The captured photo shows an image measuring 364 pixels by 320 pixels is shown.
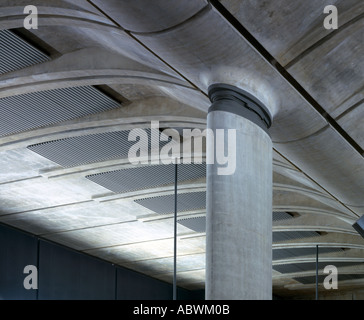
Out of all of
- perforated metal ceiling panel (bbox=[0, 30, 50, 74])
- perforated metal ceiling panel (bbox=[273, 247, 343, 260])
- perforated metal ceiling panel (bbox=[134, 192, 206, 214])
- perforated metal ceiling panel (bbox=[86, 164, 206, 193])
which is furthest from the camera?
perforated metal ceiling panel (bbox=[273, 247, 343, 260])

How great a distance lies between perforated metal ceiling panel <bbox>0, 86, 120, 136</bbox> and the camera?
58.0 ft

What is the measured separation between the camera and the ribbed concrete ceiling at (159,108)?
456 inches

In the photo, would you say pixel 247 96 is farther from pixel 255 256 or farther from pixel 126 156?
pixel 126 156

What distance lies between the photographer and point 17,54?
625 inches

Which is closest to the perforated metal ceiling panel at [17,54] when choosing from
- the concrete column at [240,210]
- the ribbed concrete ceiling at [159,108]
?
the ribbed concrete ceiling at [159,108]

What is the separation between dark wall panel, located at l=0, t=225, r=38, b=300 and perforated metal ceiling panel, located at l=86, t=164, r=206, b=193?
567 centimetres

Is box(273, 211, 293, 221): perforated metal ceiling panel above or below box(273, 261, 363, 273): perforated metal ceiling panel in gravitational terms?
above

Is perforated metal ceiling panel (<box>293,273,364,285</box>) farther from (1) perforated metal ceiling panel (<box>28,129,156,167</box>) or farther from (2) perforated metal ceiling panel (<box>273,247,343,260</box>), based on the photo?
(1) perforated metal ceiling panel (<box>28,129,156,167</box>)

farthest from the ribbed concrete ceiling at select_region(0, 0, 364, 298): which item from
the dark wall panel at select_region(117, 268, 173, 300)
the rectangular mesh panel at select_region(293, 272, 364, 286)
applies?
the rectangular mesh panel at select_region(293, 272, 364, 286)

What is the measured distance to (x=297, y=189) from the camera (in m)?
21.7

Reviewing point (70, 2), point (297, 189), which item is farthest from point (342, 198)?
point (70, 2)

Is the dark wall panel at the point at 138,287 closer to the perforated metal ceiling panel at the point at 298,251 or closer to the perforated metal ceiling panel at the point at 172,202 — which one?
the perforated metal ceiling panel at the point at 298,251

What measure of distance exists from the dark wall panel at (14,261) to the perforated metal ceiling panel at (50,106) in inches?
351
